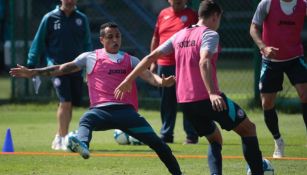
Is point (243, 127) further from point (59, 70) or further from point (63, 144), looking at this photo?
point (63, 144)

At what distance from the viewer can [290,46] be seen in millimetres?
11203

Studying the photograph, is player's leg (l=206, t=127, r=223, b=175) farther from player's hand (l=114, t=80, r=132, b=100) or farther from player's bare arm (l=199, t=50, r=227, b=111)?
player's hand (l=114, t=80, r=132, b=100)

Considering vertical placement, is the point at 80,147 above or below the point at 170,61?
above

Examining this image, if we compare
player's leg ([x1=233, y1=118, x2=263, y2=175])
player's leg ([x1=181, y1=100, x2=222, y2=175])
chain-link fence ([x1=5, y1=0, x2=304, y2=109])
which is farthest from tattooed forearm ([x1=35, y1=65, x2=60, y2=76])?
chain-link fence ([x1=5, y1=0, x2=304, y2=109])

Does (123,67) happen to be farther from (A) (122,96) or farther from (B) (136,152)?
(B) (136,152)

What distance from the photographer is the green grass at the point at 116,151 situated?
994cm

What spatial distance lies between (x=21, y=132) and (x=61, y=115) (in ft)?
7.23

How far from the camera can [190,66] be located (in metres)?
8.45

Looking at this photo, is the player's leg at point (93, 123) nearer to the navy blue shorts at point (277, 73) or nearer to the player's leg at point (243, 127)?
the player's leg at point (243, 127)

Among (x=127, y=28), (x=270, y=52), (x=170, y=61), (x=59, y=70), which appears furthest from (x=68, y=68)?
(x=127, y=28)

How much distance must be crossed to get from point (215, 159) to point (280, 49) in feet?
9.25

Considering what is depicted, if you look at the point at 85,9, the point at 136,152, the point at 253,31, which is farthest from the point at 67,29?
the point at 85,9

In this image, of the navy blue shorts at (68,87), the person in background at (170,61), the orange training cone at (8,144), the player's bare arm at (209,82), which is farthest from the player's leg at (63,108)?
the player's bare arm at (209,82)

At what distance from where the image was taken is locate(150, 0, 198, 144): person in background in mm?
12734
